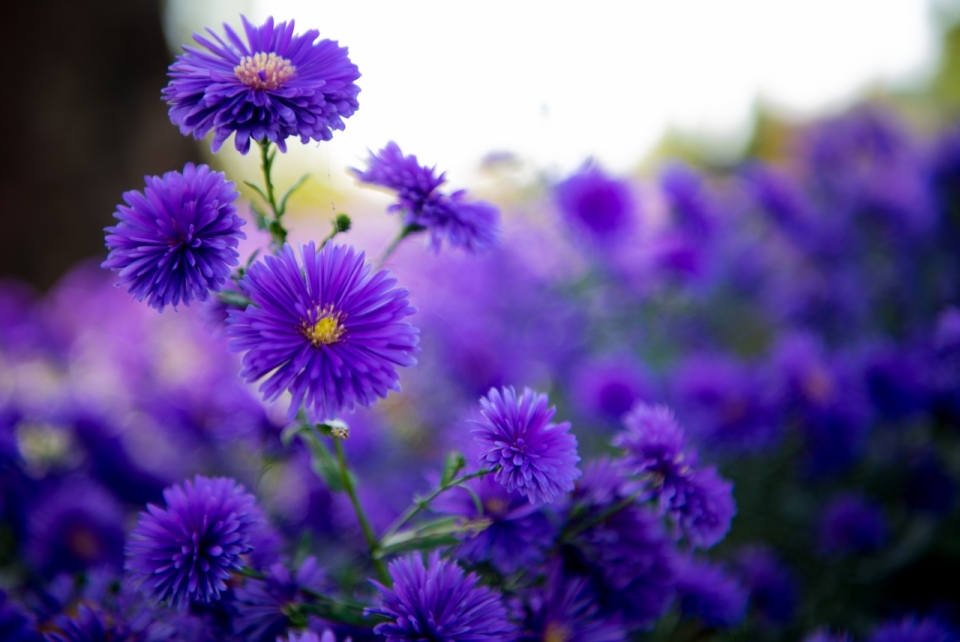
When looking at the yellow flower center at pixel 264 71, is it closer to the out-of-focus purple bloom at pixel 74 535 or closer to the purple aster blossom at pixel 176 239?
the purple aster blossom at pixel 176 239

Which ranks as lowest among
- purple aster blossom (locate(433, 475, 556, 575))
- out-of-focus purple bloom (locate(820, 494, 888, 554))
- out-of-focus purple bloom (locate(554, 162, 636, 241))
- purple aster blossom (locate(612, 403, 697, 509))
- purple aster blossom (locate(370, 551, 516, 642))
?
purple aster blossom (locate(370, 551, 516, 642))

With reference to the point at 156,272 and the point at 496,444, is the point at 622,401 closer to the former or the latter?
the point at 496,444

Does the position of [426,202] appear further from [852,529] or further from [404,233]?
[852,529]

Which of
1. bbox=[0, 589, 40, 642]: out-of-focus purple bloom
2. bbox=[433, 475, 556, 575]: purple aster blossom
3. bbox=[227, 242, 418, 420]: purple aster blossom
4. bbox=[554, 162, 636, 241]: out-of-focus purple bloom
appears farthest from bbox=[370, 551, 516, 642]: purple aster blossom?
bbox=[554, 162, 636, 241]: out-of-focus purple bloom

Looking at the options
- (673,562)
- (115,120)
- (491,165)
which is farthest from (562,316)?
(115,120)

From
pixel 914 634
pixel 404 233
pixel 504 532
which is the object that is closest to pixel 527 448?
pixel 504 532

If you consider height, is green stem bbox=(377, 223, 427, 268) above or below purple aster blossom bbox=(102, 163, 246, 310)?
above

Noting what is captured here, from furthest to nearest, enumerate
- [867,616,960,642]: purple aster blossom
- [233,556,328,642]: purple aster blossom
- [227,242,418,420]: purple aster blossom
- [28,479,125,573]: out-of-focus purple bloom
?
1. [28,479,125,573]: out-of-focus purple bloom
2. [867,616,960,642]: purple aster blossom
3. [233,556,328,642]: purple aster blossom
4. [227,242,418,420]: purple aster blossom

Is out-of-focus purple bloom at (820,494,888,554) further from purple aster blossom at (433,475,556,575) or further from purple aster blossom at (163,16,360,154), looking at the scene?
purple aster blossom at (163,16,360,154)
